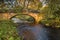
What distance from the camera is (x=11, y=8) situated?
47.0m

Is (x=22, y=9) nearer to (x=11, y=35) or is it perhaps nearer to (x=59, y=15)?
(x=59, y=15)

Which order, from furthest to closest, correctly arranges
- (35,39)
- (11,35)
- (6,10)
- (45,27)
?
1. (6,10)
2. (45,27)
3. (35,39)
4. (11,35)

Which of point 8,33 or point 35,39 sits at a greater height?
point 8,33

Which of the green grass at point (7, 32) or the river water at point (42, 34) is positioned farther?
the river water at point (42, 34)

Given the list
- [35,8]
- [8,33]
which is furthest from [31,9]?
[8,33]

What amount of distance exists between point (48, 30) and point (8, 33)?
55.0ft

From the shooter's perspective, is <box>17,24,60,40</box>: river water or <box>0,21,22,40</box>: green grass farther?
<box>17,24,60,40</box>: river water

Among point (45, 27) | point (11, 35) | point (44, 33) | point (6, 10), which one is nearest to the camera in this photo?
point (11, 35)

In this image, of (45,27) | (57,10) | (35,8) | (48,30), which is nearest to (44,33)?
(48,30)

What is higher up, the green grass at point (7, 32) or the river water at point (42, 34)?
the green grass at point (7, 32)

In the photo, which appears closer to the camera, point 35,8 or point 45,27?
point 45,27

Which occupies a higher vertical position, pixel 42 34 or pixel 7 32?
pixel 7 32

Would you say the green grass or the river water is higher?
the green grass

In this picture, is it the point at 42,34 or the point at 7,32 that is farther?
the point at 42,34
